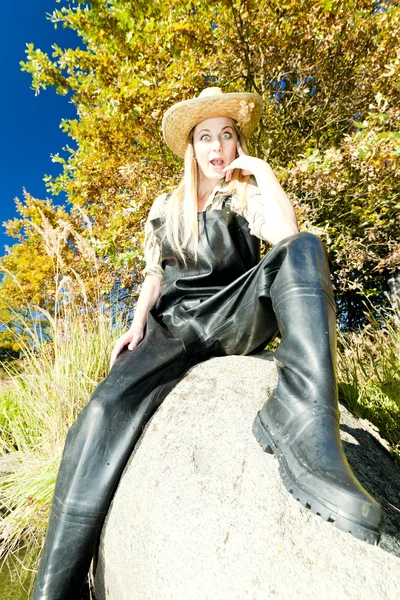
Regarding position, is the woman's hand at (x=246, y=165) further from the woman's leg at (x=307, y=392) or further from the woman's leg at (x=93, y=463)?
the woman's leg at (x=93, y=463)

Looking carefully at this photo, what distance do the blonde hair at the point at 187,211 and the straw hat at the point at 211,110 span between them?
9 cm

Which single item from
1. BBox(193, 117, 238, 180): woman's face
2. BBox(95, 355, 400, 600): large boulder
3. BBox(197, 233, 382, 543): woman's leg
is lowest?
BBox(95, 355, 400, 600): large boulder

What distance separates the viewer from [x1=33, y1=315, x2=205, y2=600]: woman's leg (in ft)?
4.01

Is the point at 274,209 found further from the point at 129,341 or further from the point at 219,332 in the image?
the point at 129,341

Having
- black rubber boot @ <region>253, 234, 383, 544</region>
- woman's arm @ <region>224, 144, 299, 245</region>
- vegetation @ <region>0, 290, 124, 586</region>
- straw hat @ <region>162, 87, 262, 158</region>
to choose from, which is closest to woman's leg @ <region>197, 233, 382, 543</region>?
black rubber boot @ <region>253, 234, 383, 544</region>

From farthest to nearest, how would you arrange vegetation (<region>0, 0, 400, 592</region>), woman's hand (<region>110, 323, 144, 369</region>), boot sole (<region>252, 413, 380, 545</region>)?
vegetation (<region>0, 0, 400, 592</region>)
woman's hand (<region>110, 323, 144, 369</region>)
boot sole (<region>252, 413, 380, 545</region>)

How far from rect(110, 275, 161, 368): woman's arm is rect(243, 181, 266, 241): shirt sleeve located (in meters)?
0.58

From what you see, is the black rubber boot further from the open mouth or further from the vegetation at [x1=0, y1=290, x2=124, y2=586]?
the vegetation at [x1=0, y1=290, x2=124, y2=586]

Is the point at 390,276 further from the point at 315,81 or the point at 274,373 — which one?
the point at 274,373

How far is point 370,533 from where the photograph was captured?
0.79 meters

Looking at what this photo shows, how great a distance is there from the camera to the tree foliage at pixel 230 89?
3.84 meters

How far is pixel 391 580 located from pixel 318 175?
3.50 meters

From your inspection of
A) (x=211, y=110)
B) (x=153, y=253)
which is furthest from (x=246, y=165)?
(x=153, y=253)

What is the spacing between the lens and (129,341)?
5.60 ft
